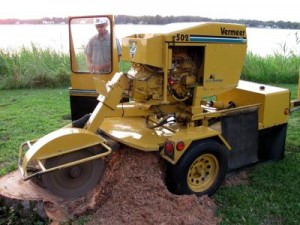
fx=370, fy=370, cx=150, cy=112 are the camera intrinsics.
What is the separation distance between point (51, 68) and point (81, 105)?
18.6 ft

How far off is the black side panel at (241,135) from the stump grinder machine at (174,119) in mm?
12

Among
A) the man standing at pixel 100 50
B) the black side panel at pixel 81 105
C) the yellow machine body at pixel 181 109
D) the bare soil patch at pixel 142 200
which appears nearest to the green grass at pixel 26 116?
the black side panel at pixel 81 105

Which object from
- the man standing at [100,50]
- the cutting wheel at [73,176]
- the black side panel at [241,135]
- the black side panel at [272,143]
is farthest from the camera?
the man standing at [100,50]

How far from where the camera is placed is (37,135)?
6.23 m

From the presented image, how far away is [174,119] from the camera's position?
460 cm

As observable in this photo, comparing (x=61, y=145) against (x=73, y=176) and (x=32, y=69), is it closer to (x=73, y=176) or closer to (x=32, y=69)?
(x=73, y=176)

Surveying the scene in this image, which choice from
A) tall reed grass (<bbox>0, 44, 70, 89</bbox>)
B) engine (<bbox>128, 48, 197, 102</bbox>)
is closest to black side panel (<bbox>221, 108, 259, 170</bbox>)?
engine (<bbox>128, 48, 197, 102</bbox>)

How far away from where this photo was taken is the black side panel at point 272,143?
16.6ft

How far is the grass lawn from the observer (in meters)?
3.87

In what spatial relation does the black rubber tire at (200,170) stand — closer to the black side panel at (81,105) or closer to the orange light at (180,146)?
the orange light at (180,146)

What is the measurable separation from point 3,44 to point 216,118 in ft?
31.1

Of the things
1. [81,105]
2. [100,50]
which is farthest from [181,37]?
[81,105]

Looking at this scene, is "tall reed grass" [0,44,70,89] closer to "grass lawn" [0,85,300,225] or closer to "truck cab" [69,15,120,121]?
"grass lawn" [0,85,300,225]

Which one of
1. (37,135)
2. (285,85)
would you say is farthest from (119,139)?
(285,85)
